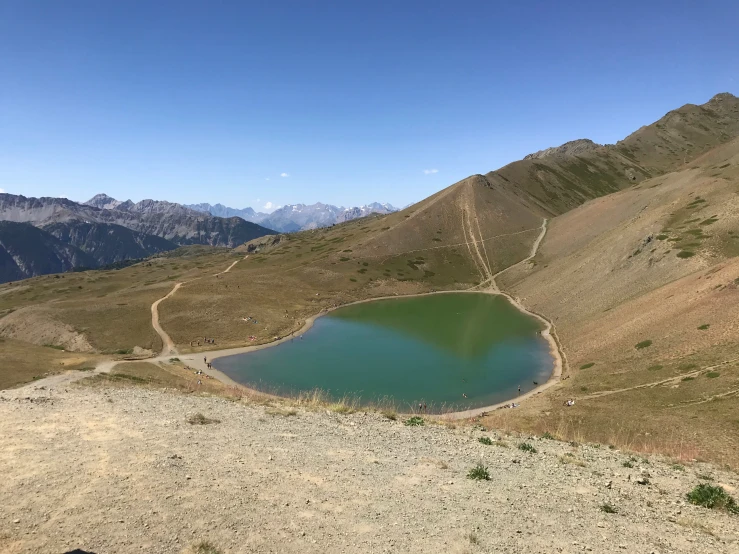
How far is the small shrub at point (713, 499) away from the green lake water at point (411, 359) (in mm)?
33234

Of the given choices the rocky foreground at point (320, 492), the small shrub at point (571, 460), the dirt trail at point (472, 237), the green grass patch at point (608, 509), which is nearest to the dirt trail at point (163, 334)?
the rocky foreground at point (320, 492)

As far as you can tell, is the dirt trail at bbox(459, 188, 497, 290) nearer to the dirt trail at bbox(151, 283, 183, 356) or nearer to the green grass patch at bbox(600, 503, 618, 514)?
the dirt trail at bbox(151, 283, 183, 356)

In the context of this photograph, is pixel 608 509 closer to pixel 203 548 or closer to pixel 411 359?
pixel 203 548

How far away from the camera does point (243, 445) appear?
19.4 meters

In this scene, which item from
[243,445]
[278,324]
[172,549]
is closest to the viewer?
[172,549]

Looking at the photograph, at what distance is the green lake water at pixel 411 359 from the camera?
53750 mm

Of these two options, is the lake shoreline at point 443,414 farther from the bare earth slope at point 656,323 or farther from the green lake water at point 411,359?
the bare earth slope at point 656,323

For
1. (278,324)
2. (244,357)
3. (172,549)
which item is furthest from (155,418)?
(278,324)

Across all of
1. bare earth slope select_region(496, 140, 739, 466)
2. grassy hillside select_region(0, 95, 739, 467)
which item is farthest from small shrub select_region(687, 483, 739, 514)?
grassy hillside select_region(0, 95, 739, 467)

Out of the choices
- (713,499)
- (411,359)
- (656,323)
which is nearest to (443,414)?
(411,359)

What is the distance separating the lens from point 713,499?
47.8 ft

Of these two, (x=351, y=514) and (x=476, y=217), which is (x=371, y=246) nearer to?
(x=476, y=217)

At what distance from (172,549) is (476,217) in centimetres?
16898

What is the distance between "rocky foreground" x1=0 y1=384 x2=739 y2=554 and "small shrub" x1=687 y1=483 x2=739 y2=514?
0.36 meters
